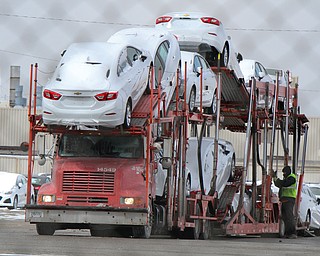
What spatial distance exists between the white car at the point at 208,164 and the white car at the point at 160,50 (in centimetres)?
161

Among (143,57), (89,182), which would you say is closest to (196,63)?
(143,57)

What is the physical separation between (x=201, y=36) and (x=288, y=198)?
4.38 meters

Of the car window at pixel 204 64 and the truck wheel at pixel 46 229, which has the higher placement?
the car window at pixel 204 64

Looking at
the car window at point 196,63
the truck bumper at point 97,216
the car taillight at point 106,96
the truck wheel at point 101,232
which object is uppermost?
the car window at point 196,63

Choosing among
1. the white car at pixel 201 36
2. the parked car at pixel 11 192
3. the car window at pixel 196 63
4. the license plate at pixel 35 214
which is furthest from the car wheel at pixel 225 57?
the parked car at pixel 11 192

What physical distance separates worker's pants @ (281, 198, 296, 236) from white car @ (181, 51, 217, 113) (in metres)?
3.43

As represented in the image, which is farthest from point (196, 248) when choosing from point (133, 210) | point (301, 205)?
point (301, 205)

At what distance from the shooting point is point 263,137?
22797 mm

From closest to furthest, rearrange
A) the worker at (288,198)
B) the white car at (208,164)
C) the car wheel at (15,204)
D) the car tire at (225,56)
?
1. the white car at (208,164)
2. the car tire at (225,56)
3. the worker at (288,198)
4. the car wheel at (15,204)

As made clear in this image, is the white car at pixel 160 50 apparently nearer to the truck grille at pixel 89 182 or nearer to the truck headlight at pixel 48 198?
the truck grille at pixel 89 182

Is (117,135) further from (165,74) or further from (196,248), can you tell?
(196,248)

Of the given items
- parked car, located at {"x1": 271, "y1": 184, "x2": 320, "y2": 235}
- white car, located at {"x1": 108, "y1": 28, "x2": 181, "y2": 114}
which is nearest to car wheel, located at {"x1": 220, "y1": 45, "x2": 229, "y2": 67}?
white car, located at {"x1": 108, "y1": 28, "x2": 181, "y2": 114}

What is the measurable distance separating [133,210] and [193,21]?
5.95m

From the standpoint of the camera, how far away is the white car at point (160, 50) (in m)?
18.5
